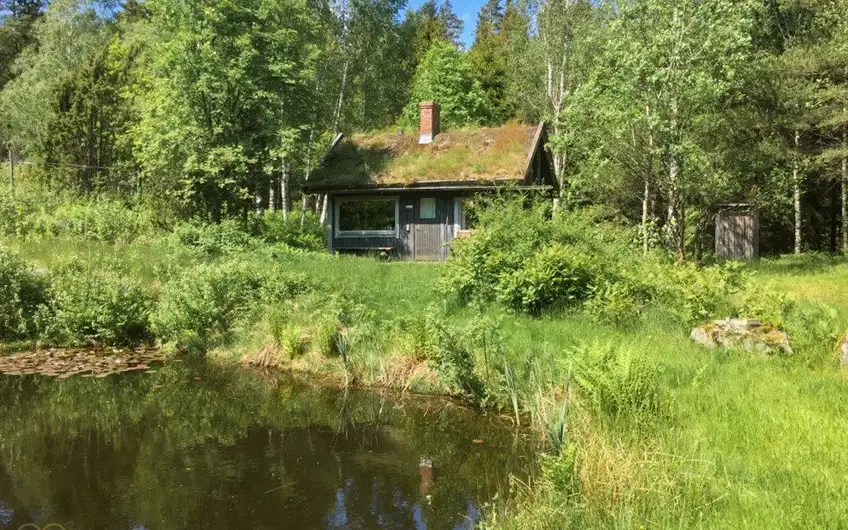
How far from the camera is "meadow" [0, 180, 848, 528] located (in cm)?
469

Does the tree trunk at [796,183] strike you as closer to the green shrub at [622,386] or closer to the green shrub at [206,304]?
the green shrub at [622,386]

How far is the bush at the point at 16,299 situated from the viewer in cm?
1264

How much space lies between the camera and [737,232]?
24078 mm

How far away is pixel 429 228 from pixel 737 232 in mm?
11713

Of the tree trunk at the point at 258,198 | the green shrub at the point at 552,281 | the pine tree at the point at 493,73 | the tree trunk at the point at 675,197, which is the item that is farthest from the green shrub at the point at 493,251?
the pine tree at the point at 493,73

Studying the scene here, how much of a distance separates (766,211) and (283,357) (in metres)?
20.1

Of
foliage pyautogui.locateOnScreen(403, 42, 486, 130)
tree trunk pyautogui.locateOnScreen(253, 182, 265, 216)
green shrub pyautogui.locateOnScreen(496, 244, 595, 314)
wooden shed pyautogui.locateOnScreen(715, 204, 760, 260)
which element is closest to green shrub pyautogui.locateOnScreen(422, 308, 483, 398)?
green shrub pyautogui.locateOnScreen(496, 244, 595, 314)

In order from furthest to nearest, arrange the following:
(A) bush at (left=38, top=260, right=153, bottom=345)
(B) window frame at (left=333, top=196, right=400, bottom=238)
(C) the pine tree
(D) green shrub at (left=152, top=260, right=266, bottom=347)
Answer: (C) the pine tree, (B) window frame at (left=333, top=196, right=400, bottom=238), (A) bush at (left=38, top=260, right=153, bottom=345), (D) green shrub at (left=152, top=260, right=266, bottom=347)

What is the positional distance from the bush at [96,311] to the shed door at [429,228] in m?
10.2

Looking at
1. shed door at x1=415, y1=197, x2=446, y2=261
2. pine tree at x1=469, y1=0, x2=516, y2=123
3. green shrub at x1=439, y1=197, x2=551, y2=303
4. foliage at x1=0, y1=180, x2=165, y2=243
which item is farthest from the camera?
pine tree at x1=469, y1=0, x2=516, y2=123

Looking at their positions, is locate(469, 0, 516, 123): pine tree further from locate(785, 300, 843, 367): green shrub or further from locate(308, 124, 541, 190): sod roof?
locate(785, 300, 843, 367): green shrub

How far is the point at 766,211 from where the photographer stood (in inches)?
943

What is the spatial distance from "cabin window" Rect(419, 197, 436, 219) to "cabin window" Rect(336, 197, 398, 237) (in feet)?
3.19

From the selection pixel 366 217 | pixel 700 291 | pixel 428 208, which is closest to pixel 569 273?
pixel 700 291
